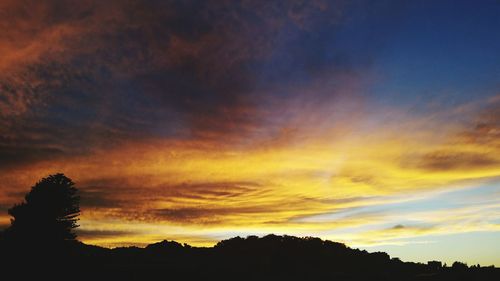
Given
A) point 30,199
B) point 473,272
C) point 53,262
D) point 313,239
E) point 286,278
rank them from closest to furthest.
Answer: point 53,262, point 286,278, point 473,272, point 30,199, point 313,239

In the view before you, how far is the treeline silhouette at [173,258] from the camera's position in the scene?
65.5 ft

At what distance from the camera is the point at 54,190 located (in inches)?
1197

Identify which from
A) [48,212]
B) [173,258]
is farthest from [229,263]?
[48,212]

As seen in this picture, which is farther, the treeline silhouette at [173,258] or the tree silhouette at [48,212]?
the tree silhouette at [48,212]

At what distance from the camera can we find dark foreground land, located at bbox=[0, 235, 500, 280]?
1958 centimetres

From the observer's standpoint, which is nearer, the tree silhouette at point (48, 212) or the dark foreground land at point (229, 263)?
the dark foreground land at point (229, 263)

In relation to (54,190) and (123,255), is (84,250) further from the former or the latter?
(54,190)

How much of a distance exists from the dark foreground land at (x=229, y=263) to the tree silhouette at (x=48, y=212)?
5.82 ft

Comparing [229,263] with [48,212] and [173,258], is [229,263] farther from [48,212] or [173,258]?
[48,212]

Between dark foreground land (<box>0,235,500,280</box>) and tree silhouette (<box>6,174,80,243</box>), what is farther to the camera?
tree silhouette (<box>6,174,80,243</box>)

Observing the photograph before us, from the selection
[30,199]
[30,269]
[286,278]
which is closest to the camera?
[30,269]

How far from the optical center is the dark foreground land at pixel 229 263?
19.6 metres

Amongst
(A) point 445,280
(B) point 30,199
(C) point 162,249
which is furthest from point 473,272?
(B) point 30,199

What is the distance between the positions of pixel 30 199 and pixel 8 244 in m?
6.02
